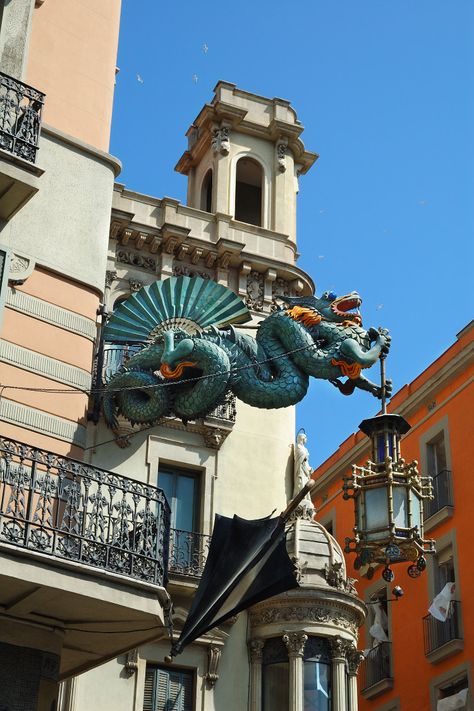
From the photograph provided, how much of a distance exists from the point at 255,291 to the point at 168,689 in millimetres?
8017

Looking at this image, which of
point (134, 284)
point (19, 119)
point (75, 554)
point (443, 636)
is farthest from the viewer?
point (443, 636)

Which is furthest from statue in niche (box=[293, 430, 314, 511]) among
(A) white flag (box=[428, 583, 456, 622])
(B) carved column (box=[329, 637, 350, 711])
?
(A) white flag (box=[428, 583, 456, 622])

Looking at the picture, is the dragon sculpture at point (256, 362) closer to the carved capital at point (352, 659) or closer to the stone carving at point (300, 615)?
the stone carving at point (300, 615)

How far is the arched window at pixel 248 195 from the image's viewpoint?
88.6 feet

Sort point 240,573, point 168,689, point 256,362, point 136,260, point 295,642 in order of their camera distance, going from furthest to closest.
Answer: point 136,260 → point 295,642 → point 168,689 → point 256,362 → point 240,573

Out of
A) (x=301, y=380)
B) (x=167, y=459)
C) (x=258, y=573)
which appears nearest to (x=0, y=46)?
(x=301, y=380)

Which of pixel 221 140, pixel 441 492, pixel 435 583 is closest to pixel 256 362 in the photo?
pixel 221 140

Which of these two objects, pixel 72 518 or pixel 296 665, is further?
pixel 296 665

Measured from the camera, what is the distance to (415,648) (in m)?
28.4

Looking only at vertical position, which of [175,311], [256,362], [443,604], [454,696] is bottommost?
[454,696]

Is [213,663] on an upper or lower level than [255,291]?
lower

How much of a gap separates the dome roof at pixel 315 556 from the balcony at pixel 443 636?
5493mm

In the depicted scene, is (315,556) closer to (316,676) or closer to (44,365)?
(316,676)

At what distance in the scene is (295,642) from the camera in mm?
21016
